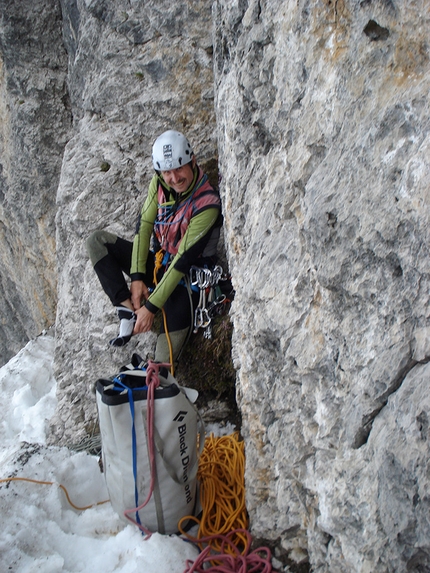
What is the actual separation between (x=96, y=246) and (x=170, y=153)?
1.03 metres

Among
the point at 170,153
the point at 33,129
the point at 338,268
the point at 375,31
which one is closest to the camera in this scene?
the point at 375,31

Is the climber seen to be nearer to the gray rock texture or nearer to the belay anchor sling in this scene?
the gray rock texture

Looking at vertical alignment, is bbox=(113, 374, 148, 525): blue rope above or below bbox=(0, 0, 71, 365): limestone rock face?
below

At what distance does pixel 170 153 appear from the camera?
3.51 m

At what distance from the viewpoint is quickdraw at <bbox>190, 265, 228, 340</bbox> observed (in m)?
3.79

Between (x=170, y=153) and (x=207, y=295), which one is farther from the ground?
(x=170, y=153)

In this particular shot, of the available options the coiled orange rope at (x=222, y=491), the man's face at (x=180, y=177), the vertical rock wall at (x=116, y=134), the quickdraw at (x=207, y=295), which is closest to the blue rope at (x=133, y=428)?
the coiled orange rope at (x=222, y=491)

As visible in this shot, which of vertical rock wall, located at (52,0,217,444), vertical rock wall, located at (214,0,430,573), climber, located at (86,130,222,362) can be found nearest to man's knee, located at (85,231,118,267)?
climber, located at (86,130,222,362)

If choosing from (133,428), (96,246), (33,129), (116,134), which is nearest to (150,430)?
(133,428)

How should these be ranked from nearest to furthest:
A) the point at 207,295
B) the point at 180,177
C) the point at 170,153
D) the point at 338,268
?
the point at 338,268, the point at 170,153, the point at 180,177, the point at 207,295

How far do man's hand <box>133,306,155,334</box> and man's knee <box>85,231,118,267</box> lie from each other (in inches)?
23.8

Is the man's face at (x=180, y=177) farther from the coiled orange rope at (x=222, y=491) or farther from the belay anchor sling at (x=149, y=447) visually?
the coiled orange rope at (x=222, y=491)

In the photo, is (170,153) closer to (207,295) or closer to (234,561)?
(207,295)

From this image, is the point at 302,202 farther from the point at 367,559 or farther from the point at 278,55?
the point at 367,559
